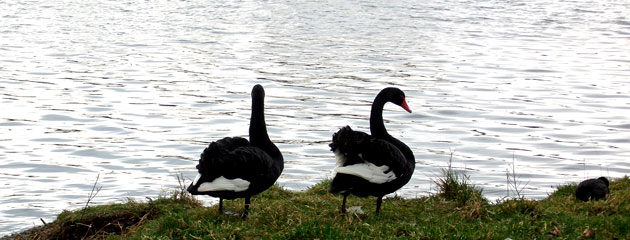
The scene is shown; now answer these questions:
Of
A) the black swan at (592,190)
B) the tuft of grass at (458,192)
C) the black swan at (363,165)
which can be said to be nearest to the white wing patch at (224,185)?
the black swan at (363,165)

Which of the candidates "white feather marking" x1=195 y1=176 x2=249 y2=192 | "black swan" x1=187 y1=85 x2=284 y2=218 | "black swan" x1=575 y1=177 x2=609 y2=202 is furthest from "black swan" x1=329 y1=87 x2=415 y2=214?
"black swan" x1=575 y1=177 x2=609 y2=202

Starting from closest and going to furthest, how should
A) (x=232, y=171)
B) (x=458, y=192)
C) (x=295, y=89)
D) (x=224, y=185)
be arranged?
(x=224, y=185) < (x=232, y=171) < (x=458, y=192) < (x=295, y=89)

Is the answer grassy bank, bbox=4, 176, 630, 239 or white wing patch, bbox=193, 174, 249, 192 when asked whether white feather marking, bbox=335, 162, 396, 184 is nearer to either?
grassy bank, bbox=4, 176, 630, 239

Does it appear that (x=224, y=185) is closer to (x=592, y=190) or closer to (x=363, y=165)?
(x=363, y=165)

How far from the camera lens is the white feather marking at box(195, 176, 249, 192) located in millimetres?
9016

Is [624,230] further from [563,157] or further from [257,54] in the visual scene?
[257,54]

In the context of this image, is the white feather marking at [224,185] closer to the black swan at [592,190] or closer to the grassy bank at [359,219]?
the grassy bank at [359,219]

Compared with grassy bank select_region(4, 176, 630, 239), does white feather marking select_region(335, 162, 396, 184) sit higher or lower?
higher

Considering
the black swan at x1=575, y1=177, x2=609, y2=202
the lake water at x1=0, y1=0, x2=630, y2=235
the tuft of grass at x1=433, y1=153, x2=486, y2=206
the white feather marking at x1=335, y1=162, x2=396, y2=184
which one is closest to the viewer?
the white feather marking at x1=335, y1=162, x2=396, y2=184

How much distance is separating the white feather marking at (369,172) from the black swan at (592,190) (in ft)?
9.86

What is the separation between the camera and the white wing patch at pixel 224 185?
9.02 metres

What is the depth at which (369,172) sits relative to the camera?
29.9 feet

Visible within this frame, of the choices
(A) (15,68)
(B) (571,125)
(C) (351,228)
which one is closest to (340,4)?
(A) (15,68)

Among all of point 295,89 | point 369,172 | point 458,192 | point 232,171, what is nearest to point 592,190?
point 458,192
